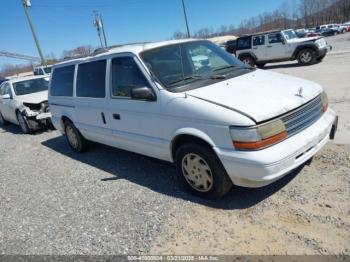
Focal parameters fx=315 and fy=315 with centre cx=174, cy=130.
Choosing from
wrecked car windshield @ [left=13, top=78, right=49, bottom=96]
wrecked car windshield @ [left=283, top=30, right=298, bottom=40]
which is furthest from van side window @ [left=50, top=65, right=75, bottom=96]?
wrecked car windshield @ [left=283, top=30, right=298, bottom=40]

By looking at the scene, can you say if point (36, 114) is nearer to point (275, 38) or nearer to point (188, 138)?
point (188, 138)

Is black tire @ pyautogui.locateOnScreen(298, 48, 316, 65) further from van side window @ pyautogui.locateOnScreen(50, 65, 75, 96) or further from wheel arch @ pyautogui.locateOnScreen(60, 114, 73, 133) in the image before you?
wheel arch @ pyautogui.locateOnScreen(60, 114, 73, 133)

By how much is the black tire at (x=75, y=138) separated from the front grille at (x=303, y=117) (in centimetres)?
428

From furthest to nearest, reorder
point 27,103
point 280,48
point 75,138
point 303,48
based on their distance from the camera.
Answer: point 280,48, point 303,48, point 27,103, point 75,138

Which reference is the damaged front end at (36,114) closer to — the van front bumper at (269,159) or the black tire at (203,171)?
the black tire at (203,171)

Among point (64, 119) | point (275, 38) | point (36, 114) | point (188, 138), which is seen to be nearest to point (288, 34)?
point (275, 38)

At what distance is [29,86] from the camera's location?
1016cm

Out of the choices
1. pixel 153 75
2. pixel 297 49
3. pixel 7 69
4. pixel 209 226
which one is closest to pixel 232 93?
pixel 153 75

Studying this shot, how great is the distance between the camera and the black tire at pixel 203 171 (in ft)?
11.5

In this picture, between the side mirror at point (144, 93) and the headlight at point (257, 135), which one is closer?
the headlight at point (257, 135)

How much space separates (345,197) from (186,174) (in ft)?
5.93

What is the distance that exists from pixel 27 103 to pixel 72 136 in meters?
3.55

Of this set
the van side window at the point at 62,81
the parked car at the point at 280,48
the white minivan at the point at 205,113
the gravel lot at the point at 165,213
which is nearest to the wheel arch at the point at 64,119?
the van side window at the point at 62,81

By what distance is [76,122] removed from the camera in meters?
6.07
